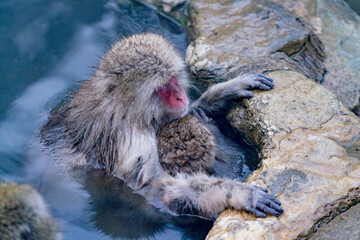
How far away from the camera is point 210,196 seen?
10.5 feet

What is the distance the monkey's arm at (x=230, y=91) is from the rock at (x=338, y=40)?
1.32 m

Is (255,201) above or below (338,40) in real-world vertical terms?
below

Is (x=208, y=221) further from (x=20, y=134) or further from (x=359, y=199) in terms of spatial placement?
(x=20, y=134)

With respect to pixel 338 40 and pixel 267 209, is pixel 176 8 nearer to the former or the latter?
pixel 338 40

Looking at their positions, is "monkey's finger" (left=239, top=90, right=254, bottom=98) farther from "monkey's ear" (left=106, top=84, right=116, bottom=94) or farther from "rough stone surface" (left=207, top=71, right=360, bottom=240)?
"monkey's ear" (left=106, top=84, right=116, bottom=94)

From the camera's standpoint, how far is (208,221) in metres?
3.43

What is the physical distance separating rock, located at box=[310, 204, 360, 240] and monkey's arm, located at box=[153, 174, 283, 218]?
0.30 meters

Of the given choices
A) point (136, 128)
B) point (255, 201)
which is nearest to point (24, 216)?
point (136, 128)

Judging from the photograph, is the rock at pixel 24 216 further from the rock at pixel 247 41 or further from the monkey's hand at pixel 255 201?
the rock at pixel 247 41

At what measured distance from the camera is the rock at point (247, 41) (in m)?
4.51

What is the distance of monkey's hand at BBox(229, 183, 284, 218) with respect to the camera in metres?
2.75

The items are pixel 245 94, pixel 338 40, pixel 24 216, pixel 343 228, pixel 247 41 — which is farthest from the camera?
pixel 338 40

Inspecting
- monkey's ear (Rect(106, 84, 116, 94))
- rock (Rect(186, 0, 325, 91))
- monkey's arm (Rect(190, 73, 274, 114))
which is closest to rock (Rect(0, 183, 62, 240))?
monkey's ear (Rect(106, 84, 116, 94))

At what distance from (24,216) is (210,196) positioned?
1411 mm
